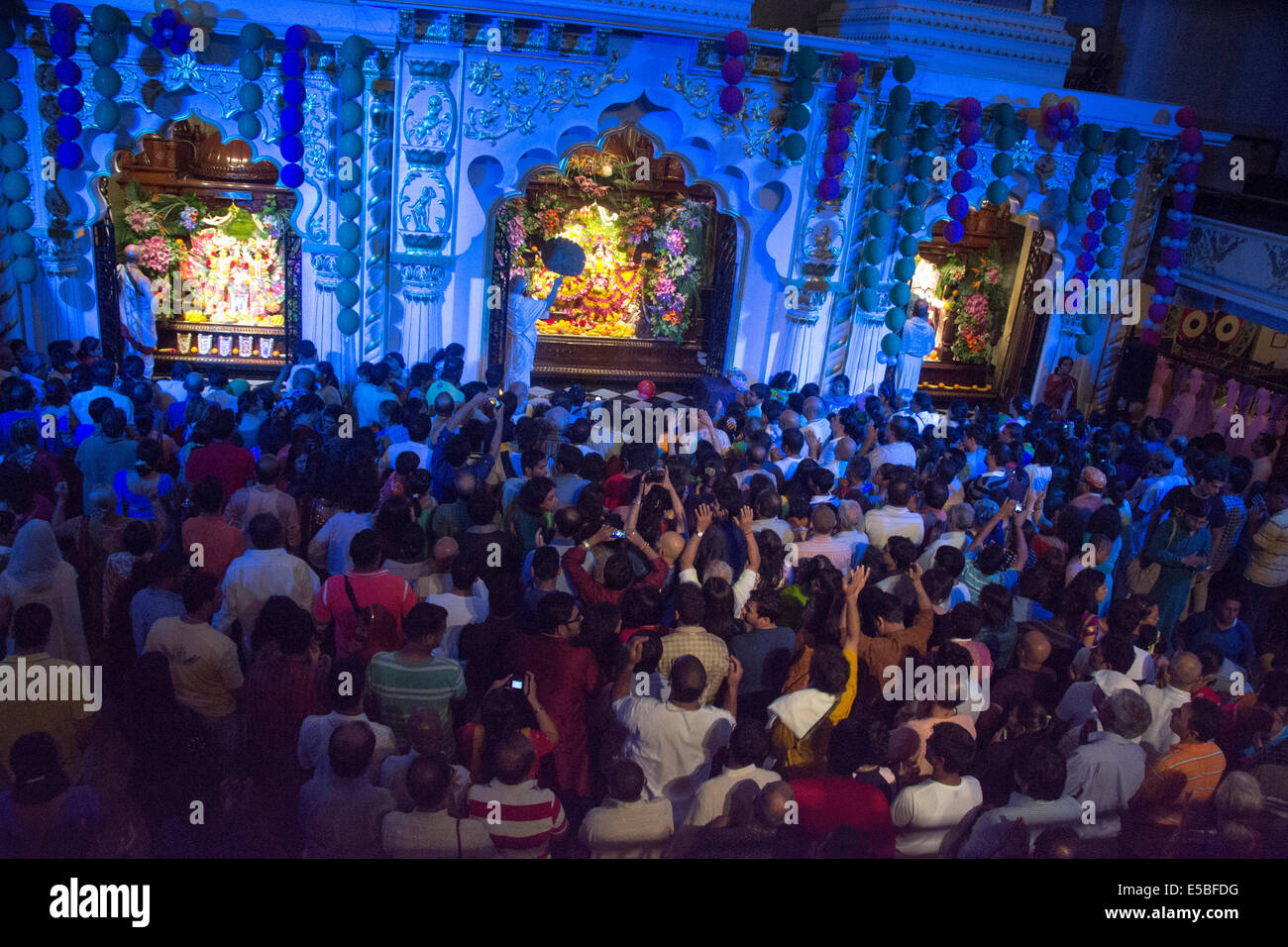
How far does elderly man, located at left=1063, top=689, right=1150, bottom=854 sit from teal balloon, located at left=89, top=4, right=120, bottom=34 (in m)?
8.67

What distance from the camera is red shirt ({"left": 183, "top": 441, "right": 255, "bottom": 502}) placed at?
5988 millimetres

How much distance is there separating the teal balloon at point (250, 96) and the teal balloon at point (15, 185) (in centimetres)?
195

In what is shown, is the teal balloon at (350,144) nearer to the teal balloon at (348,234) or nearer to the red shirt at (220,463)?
the teal balloon at (348,234)

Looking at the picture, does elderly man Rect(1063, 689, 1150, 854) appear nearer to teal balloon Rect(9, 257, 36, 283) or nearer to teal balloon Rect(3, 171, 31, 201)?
teal balloon Rect(9, 257, 36, 283)

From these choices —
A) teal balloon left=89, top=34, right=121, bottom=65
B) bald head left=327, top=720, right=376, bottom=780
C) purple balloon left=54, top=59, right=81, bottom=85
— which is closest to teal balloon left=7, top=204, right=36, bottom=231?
purple balloon left=54, top=59, right=81, bottom=85

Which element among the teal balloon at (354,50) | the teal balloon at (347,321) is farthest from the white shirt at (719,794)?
the teal balloon at (354,50)

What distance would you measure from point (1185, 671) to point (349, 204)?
306 inches

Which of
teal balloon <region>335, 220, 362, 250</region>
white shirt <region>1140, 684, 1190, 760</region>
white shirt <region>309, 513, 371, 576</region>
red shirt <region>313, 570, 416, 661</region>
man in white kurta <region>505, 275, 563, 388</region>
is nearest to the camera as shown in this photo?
white shirt <region>1140, 684, 1190, 760</region>

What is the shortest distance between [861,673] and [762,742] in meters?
1.25

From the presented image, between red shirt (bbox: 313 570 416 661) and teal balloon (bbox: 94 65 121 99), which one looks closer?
red shirt (bbox: 313 570 416 661)

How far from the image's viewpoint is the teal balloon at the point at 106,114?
27.5 feet

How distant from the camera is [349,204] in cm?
920

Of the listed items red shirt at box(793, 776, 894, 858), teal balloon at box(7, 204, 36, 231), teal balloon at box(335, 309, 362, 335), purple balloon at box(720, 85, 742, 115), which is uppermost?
purple balloon at box(720, 85, 742, 115)

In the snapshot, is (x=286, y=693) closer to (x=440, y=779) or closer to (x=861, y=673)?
(x=440, y=779)
